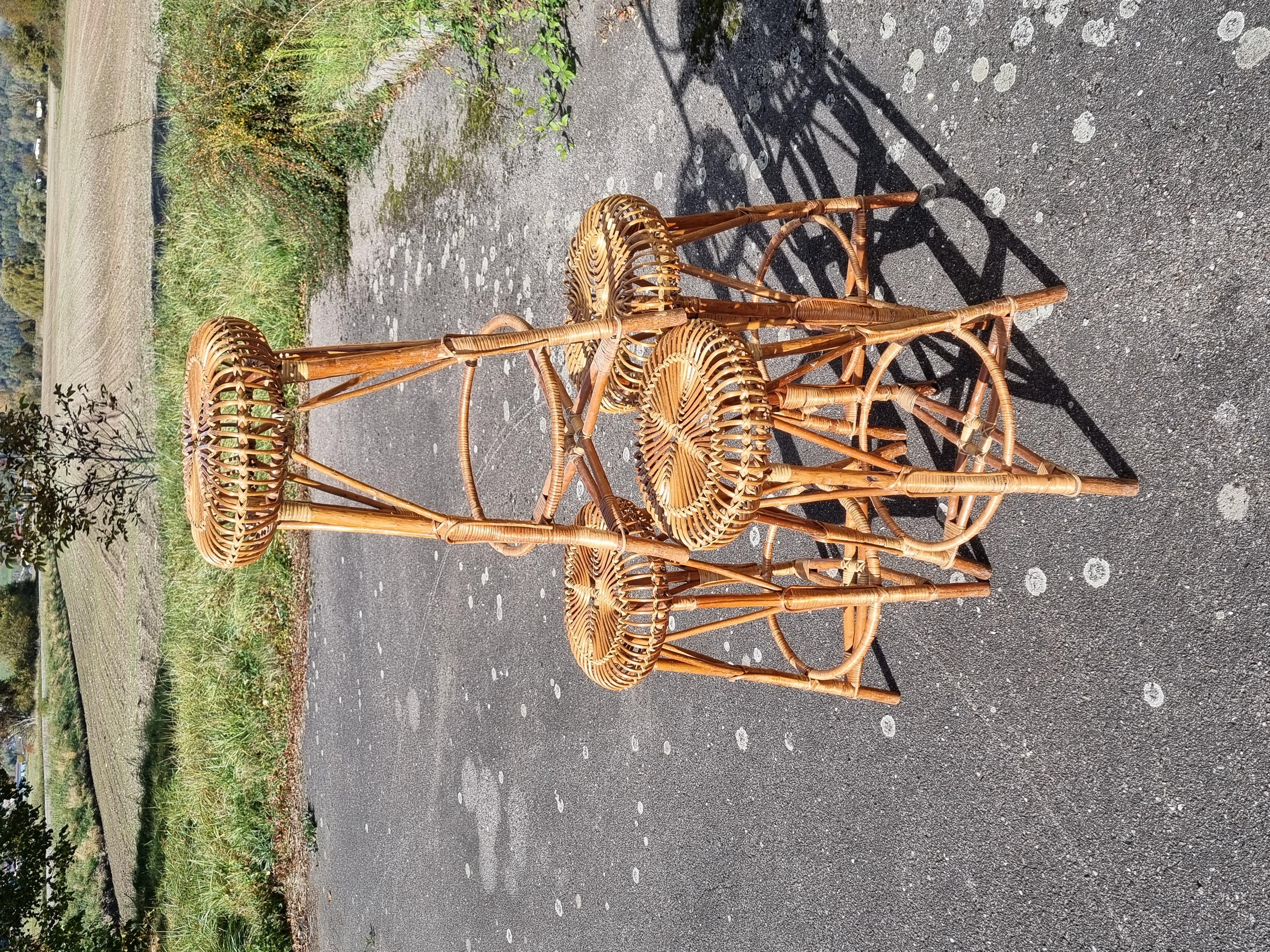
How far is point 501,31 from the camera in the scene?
4418 millimetres

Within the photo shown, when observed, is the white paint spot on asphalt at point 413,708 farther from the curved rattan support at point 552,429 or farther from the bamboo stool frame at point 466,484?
the curved rattan support at point 552,429

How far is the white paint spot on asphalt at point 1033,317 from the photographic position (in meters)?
2.06

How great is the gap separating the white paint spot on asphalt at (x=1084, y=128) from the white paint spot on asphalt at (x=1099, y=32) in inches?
5.6

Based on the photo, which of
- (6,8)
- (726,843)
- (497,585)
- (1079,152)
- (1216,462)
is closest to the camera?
(1216,462)

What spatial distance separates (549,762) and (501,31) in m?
3.65

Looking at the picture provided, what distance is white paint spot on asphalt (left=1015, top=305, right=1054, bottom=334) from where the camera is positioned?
2059mm

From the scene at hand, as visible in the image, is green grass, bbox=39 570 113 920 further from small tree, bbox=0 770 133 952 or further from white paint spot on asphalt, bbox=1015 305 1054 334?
white paint spot on asphalt, bbox=1015 305 1054 334

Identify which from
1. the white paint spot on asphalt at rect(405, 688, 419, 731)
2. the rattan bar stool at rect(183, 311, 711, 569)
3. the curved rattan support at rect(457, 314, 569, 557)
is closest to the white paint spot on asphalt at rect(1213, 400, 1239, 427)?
the rattan bar stool at rect(183, 311, 711, 569)

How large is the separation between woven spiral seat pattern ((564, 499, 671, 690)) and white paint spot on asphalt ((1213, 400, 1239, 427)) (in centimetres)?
117

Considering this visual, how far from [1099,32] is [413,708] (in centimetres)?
451

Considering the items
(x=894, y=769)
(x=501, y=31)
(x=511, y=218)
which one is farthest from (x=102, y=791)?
(x=894, y=769)

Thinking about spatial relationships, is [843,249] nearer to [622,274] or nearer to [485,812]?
[622,274]

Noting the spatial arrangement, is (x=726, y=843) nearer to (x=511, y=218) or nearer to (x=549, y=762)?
(x=549, y=762)

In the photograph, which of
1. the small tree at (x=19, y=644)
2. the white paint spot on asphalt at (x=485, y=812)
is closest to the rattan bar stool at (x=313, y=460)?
the white paint spot on asphalt at (x=485, y=812)
